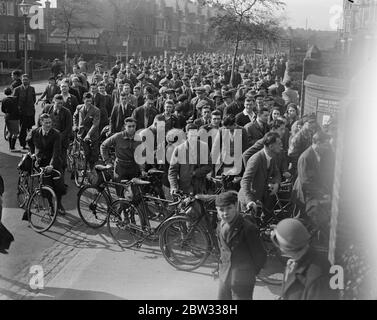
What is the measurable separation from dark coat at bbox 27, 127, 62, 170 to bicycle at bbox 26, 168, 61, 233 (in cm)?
32

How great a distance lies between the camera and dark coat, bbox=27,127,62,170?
8.51 m

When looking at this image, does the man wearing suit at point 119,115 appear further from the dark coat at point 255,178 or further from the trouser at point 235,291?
the trouser at point 235,291

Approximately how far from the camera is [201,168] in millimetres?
7855

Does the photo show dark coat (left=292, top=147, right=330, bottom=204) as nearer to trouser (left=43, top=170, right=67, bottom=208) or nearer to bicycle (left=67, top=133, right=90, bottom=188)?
trouser (left=43, top=170, right=67, bottom=208)

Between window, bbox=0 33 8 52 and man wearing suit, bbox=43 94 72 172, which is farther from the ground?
window, bbox=0 33 8 52

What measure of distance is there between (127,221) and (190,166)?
3.92 feet

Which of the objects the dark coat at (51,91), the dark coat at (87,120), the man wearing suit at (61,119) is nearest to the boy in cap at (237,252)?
the man wearing suit at (61,119)

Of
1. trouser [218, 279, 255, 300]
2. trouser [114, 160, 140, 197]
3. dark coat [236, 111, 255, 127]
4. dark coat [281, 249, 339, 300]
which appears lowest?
trouser [218, 279, 255, 300]

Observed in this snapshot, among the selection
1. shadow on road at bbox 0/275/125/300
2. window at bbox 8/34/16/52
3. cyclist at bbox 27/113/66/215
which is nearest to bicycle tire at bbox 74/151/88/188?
cyclist at bbox 27/113/66/215

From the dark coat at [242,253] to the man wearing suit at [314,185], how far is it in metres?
2.02

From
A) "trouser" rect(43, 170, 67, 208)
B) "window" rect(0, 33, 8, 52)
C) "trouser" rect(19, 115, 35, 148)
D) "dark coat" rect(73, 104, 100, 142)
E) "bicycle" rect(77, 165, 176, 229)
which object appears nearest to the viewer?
"bicycle" rect(77, 165, 176, 229)
